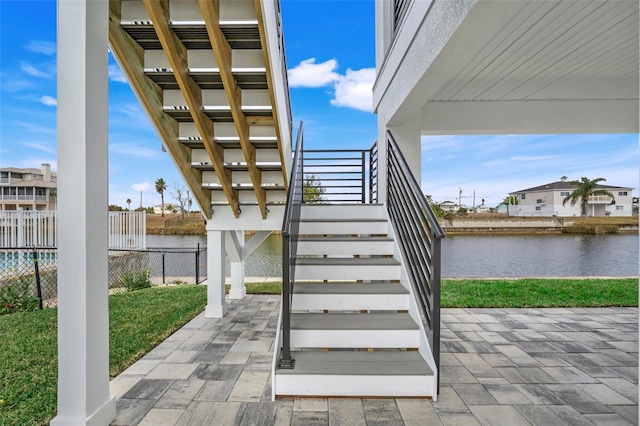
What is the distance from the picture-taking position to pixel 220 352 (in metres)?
3.08

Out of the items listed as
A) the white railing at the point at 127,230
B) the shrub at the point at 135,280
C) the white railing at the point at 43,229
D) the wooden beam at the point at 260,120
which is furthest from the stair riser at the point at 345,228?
the white railing at the point at 127,230

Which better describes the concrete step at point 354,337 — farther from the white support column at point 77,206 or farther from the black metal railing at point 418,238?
the white support column at point 77,206

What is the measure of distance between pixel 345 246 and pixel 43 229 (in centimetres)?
733

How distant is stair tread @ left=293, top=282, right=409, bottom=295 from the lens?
2992 millimetres

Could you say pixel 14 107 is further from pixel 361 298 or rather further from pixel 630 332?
pixel 630 332

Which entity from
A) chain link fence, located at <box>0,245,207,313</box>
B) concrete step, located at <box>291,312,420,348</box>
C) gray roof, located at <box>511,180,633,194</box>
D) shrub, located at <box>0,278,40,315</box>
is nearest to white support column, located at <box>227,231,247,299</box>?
chain link fence, located at <box>0,245,207,313</box>

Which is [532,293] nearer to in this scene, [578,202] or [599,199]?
[578,202]

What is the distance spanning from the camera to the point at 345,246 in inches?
141

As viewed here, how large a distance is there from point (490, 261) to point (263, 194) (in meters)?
7.40

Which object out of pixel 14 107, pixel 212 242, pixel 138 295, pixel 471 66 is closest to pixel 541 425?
pixel 471 66

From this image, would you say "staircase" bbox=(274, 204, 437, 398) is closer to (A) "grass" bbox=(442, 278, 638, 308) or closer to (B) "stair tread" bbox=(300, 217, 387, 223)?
(B) "stair tread" bbox=(300, 217, 387, 223)

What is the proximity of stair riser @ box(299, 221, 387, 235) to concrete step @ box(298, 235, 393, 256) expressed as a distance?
287 mm

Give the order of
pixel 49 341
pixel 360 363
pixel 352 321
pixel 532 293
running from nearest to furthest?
pixel 360 363 < pixel 352 321 < pixel 49 341 < pixel 532 293

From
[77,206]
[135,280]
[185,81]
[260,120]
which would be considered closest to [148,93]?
[185,81]
